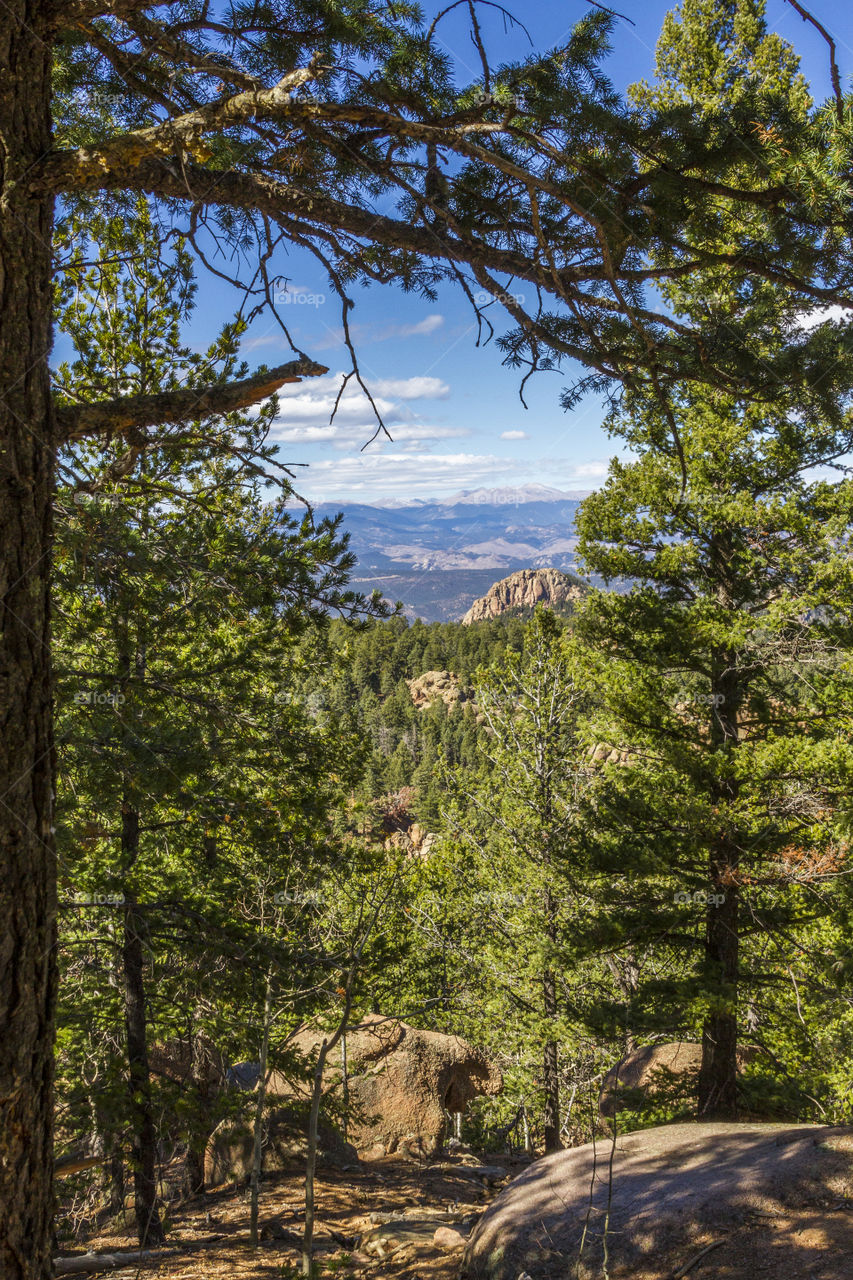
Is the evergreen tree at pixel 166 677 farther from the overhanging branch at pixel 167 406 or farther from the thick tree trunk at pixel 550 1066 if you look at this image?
the thick tree trunk at pixel 550 1066

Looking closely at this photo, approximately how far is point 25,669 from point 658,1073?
30.8 feet

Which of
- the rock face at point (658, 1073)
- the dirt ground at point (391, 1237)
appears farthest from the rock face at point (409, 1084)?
the rock face at point (658, 1073)

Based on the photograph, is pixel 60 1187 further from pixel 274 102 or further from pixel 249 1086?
pixel 274 102

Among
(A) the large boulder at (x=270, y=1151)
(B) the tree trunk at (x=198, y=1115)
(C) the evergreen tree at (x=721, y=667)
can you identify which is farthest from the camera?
(A) the large boulder at (x=270, y=1151)

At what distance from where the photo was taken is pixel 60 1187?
179 inches

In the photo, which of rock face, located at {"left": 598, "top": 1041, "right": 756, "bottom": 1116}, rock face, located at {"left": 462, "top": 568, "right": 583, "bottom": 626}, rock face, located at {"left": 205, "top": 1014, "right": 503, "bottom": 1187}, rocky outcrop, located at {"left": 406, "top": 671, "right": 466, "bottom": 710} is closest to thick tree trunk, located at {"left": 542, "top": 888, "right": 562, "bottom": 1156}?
rock face, located at {"left": 598, "top": 1041, "right": 756, "bottom": 1116}

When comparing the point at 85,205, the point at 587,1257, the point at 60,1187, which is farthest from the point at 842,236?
the point at 60,1187

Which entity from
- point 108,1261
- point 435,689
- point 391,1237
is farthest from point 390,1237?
point 435,689

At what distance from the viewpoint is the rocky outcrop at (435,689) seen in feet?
258

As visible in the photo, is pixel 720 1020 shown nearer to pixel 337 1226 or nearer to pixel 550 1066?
pixel 550 1066

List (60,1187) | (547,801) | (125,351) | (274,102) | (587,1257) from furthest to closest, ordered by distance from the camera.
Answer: (547,801) < (125,351) < (60,1187) < (587,1257) < (274,102)

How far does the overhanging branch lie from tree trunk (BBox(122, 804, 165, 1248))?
3427 millimetres

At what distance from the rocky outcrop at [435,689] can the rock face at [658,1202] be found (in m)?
71.7

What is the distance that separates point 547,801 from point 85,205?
31.2 ft
